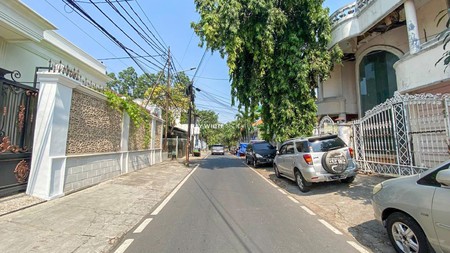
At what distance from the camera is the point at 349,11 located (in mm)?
15031

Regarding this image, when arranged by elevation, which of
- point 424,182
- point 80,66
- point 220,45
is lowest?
point 424,182

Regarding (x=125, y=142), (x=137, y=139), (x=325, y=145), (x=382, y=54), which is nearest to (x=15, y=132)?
(x=125, y=142)

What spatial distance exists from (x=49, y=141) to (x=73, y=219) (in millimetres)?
2642

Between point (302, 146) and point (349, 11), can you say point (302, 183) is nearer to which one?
point (302, 146)

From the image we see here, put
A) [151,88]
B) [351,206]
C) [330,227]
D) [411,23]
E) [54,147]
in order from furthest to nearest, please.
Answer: [151,88], [411,23], [54,147], [351,206], [330,227]

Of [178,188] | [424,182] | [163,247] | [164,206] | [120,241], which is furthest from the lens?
[178,188]

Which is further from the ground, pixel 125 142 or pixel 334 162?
pixel 125 142

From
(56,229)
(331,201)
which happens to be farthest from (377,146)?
(56,229)

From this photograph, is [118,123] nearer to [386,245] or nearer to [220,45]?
[220,45]

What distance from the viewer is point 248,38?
46.6ft

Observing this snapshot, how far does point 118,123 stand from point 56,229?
7557 millimetres

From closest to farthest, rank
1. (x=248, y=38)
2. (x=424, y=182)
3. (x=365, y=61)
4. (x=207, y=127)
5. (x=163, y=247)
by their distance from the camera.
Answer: (x=424, y=182) < (x=163, y=247) < (x=248, y=38) < (x=365, y=61) < (x=207, y=127)

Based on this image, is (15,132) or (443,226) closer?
(443,226)

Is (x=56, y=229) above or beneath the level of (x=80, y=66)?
beneath
